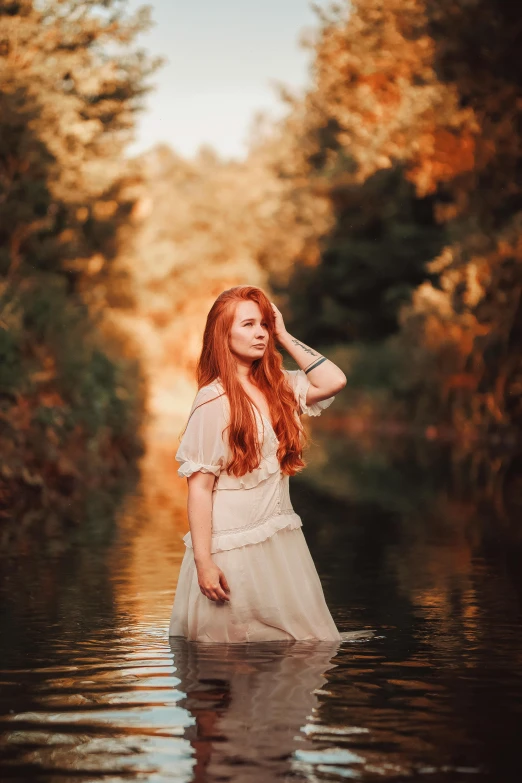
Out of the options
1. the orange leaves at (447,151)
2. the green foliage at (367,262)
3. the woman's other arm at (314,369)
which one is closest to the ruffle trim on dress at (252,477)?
the woman's other arm at (314,369)

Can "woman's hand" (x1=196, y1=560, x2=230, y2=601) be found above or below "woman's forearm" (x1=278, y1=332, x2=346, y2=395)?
below

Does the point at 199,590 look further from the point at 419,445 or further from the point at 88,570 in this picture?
the point at 419,445

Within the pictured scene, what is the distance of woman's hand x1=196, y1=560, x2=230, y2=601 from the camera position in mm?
7016

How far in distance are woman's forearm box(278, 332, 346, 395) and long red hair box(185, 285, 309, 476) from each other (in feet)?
0.27

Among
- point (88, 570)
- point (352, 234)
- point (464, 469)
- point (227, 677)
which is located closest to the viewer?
point (227, 677)

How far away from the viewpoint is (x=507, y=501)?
1958 cm

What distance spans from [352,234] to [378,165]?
608 centimetres

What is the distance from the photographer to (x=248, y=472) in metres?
7.26

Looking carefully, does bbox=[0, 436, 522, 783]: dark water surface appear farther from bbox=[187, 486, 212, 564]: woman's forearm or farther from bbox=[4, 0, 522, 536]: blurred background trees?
bbox=[4, 0, 522, 536]: blurred background trees

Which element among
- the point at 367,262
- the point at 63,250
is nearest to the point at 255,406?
the point at 63,250

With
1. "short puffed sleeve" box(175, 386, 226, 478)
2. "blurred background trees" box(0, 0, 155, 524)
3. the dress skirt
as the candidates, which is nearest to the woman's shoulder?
"short puffed sleeve" box(175, 386, 226, 478)

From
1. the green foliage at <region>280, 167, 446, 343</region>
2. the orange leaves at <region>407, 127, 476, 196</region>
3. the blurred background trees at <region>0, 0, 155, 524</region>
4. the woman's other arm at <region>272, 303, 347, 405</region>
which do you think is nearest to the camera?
the woman's other arm at <region>272, 303, 347, 405</region>

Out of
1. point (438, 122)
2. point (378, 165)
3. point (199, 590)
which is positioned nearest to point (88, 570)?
point (199, 590)

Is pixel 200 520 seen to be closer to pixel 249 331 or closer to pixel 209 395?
pixel 209 395
